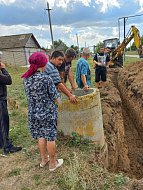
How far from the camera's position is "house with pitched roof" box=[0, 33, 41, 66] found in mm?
39781

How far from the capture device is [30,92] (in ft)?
14.0

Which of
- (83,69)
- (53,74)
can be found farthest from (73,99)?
(83,69)

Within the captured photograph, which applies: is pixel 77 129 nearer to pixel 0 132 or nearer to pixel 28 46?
pixel 0 132

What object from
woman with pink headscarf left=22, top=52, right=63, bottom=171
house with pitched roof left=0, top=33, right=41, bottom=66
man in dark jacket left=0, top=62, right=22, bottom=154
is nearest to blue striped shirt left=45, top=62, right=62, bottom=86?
woman with pink headscarf left=22, top=52, right=63, bottom=171

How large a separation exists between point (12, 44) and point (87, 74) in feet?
120

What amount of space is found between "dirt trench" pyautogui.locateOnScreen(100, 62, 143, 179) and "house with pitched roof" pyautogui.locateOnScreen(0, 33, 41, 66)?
2898cm

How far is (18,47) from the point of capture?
4053cm

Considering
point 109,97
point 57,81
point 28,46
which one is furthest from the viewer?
point 28,46

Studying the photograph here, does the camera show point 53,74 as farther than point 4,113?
No

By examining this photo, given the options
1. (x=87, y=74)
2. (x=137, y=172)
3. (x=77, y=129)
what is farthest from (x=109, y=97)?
(x=77, y=129)

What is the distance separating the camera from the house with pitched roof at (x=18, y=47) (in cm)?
3978

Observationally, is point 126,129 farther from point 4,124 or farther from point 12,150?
point 4,124

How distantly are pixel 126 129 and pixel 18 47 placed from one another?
33.4m

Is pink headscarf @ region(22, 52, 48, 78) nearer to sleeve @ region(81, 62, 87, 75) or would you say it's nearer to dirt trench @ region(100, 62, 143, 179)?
sleeve @ region(81, 62, 87, 75)
